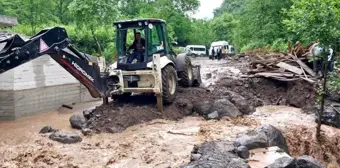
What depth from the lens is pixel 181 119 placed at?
1023cm

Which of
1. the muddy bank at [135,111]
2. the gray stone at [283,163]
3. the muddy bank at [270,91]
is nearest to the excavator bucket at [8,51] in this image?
the muddy bank at [135,111]

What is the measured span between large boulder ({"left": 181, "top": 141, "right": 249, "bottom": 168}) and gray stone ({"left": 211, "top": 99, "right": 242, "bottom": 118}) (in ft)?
10.8

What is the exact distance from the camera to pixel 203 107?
10758 mm

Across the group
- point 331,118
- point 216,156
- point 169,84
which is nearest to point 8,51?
Result: point 216,156

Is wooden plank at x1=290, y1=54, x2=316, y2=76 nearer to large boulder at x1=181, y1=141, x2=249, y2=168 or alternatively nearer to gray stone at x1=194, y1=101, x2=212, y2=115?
gray stone at x1=194, y1=101, x2=212, y2=115

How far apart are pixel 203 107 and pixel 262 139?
12.0 ft

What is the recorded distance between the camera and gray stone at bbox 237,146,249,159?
6516mm

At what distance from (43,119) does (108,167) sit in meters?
5.30

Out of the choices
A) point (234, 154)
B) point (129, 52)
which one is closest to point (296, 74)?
point (129, 52)

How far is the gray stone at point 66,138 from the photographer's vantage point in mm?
8211

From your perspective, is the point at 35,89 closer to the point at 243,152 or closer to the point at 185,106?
the point at 185,106

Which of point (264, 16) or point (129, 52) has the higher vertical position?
point (264, 16)

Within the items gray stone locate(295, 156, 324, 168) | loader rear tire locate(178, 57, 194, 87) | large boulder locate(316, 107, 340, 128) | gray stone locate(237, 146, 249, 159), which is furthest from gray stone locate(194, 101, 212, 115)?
gray stone locate(295, 156, 324, 168)

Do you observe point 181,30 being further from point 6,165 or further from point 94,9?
point 6,165
